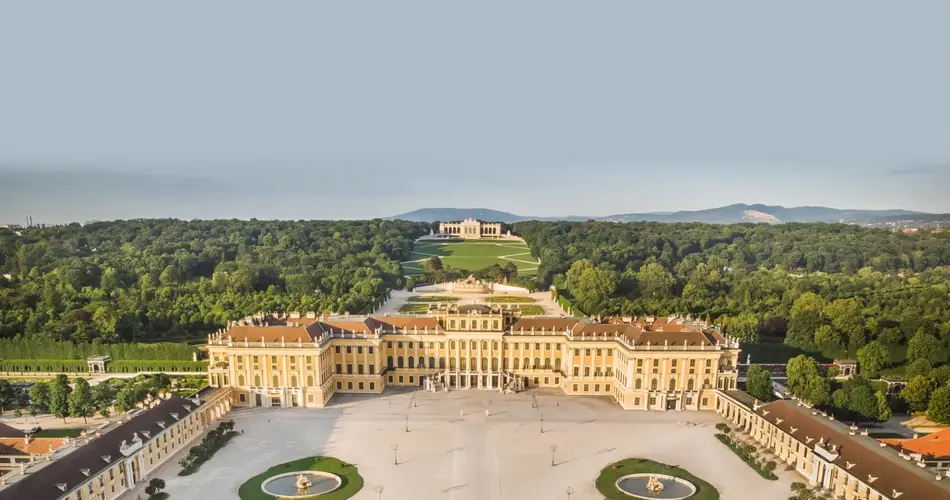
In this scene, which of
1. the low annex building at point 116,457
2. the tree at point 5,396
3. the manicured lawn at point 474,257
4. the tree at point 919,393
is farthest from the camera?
the manicured lawn at point 474,257

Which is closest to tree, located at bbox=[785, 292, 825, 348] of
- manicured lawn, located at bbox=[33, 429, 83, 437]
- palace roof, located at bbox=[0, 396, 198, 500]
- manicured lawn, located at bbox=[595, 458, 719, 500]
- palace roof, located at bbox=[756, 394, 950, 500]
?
palace roof, located at bbox=[756, 394, 950, 500]

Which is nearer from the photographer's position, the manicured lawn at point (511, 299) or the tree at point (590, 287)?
the tree at point (590, 287)

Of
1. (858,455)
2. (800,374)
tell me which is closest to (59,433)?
(858,455)

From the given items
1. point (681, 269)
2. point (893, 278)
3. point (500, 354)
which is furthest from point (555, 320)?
point (893, 278)

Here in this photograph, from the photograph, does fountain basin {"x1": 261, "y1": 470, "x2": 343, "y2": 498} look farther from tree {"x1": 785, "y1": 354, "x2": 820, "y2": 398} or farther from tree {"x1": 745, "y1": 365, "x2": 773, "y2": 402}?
tree {"x1": 785, "y1": 354, "x2": 820, "y2": 398}

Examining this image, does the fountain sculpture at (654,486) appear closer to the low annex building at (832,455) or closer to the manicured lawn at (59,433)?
the low annex building at (832,455)

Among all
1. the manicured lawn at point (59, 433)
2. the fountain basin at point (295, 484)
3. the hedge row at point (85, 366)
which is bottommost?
the fountain basin at point (295, 484)

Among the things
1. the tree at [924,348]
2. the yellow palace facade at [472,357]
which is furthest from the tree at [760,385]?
the tree at [924,348]
